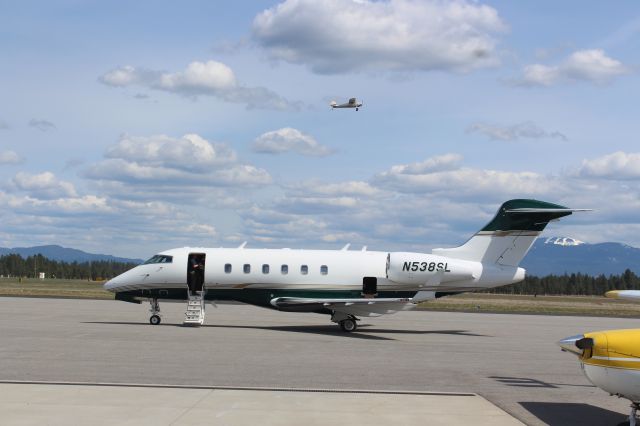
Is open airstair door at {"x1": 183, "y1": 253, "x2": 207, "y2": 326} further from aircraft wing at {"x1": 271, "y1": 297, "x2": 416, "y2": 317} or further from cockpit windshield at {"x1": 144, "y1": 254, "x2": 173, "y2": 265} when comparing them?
aircraft wing at {"x1": 271, "y1": 297, "x2": 416, "y2": 317}

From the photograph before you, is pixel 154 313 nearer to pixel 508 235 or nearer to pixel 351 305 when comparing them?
pixel 351 305

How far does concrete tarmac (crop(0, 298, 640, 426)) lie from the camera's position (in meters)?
14.0

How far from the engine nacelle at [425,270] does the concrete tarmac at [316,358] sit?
1983 mm

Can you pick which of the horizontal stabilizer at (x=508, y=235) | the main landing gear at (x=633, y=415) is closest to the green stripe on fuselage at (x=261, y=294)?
the horizontal stabilizer at (x=508, y=235)

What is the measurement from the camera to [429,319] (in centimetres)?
3425

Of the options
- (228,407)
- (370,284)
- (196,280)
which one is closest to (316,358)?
(228,407)

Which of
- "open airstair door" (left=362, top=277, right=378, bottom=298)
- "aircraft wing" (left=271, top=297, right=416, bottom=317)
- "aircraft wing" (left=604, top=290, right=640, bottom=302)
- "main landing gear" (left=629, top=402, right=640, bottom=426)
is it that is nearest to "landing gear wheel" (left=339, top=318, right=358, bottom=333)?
"aircraft wing" (left=271, top=297, right=416, bottom=317)

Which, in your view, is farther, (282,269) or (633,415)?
(282,269)

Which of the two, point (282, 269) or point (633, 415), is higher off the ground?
point (282, 269)

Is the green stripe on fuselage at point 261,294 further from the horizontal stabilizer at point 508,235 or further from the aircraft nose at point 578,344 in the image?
the aircraft nose at point 578,344

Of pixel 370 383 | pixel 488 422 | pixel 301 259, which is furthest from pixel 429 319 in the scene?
pixel 488 422

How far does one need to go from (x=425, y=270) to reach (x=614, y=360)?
1611cm

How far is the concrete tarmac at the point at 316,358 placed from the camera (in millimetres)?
13961

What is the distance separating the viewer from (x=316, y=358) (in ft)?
60.0
